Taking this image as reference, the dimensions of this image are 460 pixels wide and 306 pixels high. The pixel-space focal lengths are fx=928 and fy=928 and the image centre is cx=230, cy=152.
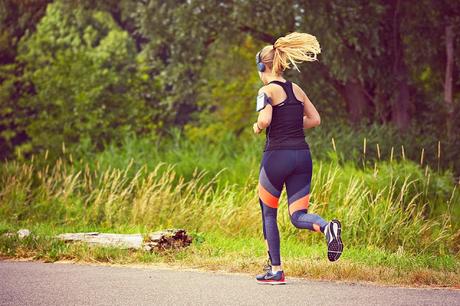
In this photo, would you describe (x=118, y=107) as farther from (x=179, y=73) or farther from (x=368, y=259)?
(x=368, y=259)

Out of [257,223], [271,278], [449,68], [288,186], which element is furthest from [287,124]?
[449,68]

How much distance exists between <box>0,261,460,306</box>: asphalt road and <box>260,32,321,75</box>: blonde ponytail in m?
1.87

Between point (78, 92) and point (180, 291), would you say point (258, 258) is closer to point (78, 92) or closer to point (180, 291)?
point (180, 291)

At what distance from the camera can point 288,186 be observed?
7848 mm

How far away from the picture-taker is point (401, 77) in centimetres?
2144

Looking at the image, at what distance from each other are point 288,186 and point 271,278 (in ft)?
2.76

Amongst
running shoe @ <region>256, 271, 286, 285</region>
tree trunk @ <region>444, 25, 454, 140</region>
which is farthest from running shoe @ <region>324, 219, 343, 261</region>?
tree trunk @ <region>444, 25, 454, 140</region>

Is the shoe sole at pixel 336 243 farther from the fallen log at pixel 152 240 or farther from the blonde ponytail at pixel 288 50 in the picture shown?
the fallen log at pixel 152 240

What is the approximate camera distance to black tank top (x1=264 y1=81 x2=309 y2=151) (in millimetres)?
7699

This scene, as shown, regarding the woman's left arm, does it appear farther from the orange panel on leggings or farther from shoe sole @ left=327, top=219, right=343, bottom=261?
shoe sole @ left=327, top=219, right=343, bottom=261

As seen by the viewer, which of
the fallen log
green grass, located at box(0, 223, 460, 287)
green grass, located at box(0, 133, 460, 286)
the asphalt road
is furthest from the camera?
the fallen log

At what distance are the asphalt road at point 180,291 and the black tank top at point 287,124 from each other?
4.01ft

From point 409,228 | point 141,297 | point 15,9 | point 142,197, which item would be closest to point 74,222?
point 142,197

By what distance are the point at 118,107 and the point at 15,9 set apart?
8948mm
